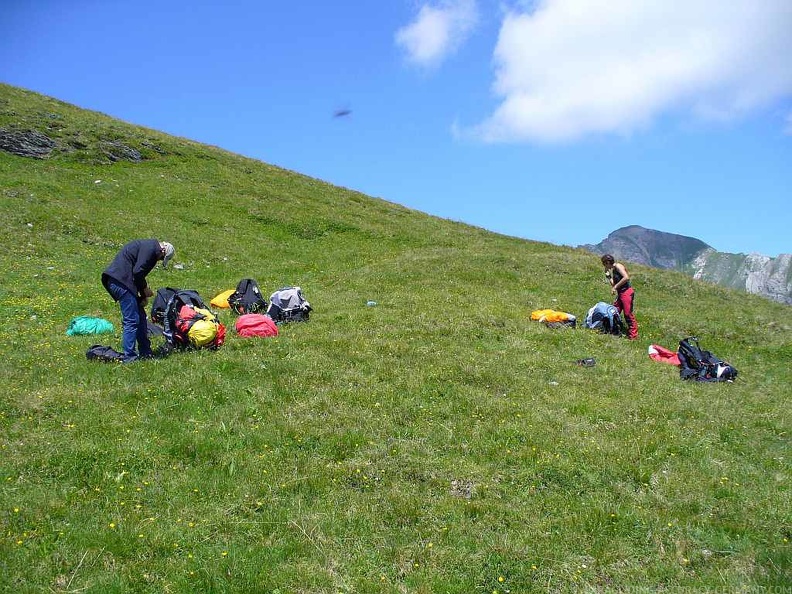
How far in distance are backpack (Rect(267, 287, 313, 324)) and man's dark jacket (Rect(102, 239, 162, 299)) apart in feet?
15.5

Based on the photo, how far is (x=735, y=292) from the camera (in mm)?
28484

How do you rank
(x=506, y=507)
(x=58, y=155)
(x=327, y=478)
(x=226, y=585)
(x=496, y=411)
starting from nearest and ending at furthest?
(x=226, y=585)
(x=506, y=507)
(x=327, y=478)
(x=496, y=411)
(x=58, y=155)

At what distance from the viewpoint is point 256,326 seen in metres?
15.0

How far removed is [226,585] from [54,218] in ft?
89.0

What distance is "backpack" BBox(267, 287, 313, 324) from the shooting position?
16844 millimetres

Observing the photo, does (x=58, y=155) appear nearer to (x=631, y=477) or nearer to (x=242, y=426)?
(x=242, y=426)

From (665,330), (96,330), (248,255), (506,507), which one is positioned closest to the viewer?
(506,507)

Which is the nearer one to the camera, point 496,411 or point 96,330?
point 496,411

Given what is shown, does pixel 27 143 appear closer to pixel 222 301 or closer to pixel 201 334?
pixel 222 301

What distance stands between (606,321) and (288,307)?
1046 cm

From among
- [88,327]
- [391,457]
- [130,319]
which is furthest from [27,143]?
[391,457]

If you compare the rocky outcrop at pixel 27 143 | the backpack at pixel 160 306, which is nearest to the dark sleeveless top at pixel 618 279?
the backpack at pixel 160 306

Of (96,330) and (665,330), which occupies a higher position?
(665,330)

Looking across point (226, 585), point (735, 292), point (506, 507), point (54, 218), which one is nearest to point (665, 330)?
point (735, 292)
